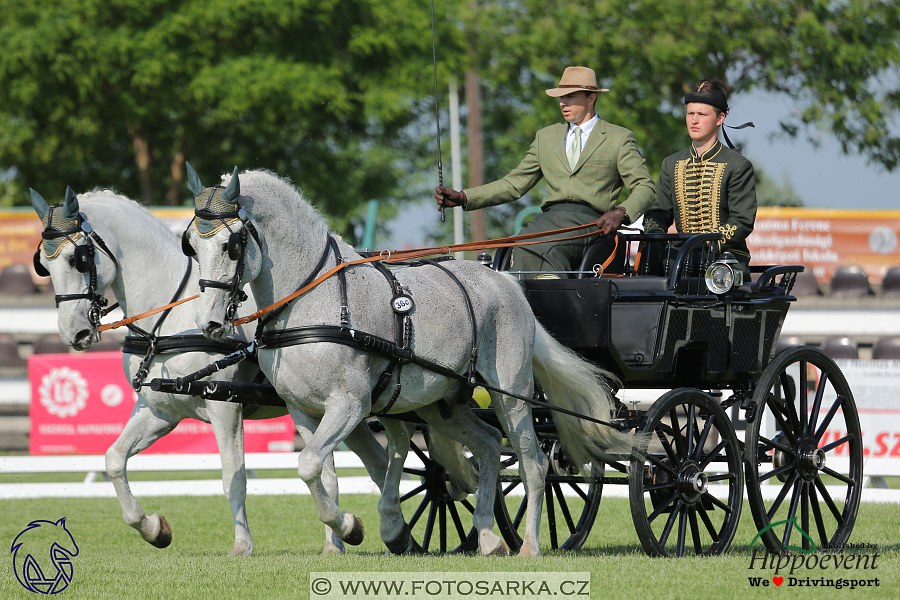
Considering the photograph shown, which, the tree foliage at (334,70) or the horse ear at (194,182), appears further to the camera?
the tree foliage at (334,70)

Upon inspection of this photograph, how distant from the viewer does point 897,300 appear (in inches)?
737

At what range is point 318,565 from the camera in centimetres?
585

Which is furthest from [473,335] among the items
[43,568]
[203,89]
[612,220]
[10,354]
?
[203,89]

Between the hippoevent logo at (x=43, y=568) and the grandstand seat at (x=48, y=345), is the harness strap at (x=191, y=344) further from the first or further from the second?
the grandstand seat at (x=48, y=345)

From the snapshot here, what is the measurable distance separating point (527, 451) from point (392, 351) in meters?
1.24

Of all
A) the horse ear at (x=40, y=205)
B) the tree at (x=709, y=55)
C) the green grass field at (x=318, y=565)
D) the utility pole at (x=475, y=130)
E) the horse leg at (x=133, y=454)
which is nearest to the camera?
the green grass field at (x=318, y=565)

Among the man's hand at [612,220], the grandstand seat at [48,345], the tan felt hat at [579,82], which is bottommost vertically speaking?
the grandstand seat at [48,345]

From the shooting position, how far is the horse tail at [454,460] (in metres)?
7.16

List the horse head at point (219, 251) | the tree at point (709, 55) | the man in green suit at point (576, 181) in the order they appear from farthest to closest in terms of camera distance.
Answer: the tree at point (709, 55)
the man in green suit at point (576, 181)
the horse head at point (219, 251)

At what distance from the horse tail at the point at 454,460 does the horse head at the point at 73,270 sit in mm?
2074

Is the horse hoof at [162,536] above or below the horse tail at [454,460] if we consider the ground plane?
below

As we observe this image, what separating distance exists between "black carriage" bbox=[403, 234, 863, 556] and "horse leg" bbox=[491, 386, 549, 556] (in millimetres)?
333

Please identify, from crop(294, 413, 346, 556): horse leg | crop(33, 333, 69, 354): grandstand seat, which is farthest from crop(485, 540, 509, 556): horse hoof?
crop(33, 333, 69, 354): grandstand seat

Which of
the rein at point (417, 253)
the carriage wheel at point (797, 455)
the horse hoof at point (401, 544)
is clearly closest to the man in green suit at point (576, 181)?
the rein at point (417, 253)
